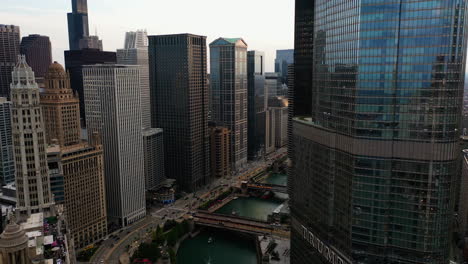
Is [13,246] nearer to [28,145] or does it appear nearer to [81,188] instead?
[28,145]

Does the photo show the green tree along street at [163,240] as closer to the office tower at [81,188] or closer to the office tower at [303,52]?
the office tower at [81,188]

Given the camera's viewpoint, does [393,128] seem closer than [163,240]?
Yes

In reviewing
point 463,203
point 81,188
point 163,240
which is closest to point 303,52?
point 463,203

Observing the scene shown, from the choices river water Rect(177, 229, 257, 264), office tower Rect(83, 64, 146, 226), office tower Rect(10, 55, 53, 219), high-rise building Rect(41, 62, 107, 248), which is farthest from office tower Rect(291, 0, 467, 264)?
office tower Rect(83, 64, 146, 226)

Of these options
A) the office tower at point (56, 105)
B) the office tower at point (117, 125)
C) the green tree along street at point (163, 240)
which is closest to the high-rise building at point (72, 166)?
the office tower at point (56, 105)

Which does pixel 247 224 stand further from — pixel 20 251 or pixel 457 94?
pixel 20 251
